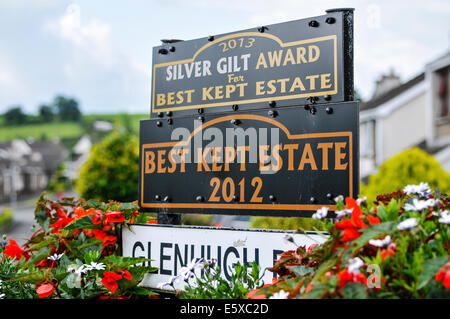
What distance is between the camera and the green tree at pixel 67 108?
94.1 meters

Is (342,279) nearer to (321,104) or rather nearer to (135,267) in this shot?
(321,104)

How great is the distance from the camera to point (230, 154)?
3326 millimetres

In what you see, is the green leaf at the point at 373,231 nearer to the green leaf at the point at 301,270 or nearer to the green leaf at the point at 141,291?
the green leaf at the point at 301,270

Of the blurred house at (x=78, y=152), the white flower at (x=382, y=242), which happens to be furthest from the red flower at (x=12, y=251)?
the blurred house at (x=78, y=152)

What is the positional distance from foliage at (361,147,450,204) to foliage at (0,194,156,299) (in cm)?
942

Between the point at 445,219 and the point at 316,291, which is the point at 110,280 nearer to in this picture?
the point at 316,291

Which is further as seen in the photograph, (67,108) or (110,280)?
(67,108)

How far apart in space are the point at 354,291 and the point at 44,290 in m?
1.83

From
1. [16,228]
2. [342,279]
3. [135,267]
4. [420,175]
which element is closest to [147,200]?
[135,267]

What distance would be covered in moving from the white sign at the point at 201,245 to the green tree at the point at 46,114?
322ft

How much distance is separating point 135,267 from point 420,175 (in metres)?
10.4

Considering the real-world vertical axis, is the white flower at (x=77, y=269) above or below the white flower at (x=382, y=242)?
below

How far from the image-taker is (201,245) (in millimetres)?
3164

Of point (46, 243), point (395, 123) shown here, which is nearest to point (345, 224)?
point (46, 243)
